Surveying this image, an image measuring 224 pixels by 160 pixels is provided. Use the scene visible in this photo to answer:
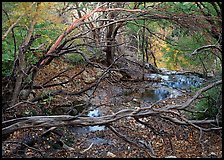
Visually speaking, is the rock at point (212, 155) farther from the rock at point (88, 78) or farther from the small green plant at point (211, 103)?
the rock at point (88, 78)

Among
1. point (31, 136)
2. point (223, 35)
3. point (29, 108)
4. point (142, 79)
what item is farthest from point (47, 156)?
point (142, 79)

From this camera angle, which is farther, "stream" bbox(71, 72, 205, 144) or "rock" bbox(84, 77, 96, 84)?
"rock" bbox(84, 77, 96, 84)

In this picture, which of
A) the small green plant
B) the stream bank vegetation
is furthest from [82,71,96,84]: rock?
the small green plant

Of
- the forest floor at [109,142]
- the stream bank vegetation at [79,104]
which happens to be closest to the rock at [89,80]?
the stream bank vegetation at [79,104]

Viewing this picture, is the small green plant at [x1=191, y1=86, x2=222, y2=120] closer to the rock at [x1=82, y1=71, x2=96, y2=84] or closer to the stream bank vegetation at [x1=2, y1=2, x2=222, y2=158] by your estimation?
the stream bank vegetation at [x1=2, y1=2, x2=222, y2=158]

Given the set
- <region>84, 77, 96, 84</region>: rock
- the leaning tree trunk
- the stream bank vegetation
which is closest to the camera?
the stream bank vegetation

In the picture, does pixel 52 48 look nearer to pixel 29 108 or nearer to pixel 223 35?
pixel 29 108

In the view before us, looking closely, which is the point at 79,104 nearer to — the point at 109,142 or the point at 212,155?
the point at 109,142

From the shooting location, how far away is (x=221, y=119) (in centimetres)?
534

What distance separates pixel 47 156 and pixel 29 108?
189cm

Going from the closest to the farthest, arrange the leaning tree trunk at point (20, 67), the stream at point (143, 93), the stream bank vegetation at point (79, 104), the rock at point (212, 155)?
the stream bank vegetation at point (79, 104) < the leaning tree trunk at point (20, 67) < the rock at point (212, 155) < the stream at point (143, 93)

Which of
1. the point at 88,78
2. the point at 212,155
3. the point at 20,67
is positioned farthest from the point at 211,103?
the point at 88,78

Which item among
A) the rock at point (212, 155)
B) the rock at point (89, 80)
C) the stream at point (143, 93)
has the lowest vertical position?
the rock at point (212, 155)

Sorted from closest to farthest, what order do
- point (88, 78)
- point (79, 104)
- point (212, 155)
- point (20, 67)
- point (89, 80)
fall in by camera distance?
point (20, 67) < point (212, 155) < point (79, 104) < point (89, 80) < point (88, 78)
